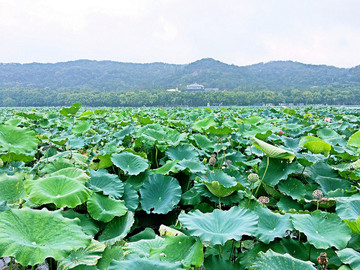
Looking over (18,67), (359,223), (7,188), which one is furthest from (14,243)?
(18,67)

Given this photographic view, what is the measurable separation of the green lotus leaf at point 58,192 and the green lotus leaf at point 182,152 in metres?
1.01

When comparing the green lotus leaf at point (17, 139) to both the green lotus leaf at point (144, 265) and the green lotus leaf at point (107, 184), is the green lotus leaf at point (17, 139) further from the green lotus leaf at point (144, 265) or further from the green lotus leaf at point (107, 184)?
the green lotus leaf at point (144, 265)

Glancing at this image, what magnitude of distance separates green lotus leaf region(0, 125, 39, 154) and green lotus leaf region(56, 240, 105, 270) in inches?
41.5

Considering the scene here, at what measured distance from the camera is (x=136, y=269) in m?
0.81

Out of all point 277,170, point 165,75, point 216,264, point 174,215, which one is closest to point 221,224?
point 216,264

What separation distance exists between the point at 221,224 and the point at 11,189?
1226 millimetres

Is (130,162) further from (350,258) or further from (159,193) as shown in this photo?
(350,258)

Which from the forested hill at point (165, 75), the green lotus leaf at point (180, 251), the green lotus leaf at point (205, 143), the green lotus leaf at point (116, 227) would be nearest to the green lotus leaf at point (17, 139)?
the green lotus leaf at point (116, 227)

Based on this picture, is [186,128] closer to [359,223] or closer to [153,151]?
[153,151]

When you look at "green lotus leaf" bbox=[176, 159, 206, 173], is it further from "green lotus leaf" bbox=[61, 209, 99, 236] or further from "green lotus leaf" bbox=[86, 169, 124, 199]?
"green lotus leaf" bbox=[61, 209, 99, 236]

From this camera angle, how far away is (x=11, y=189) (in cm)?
150

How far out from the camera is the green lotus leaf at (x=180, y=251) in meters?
0.95

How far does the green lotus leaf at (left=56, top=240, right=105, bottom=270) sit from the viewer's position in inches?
39.4

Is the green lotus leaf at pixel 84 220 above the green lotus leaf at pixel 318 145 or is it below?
below
